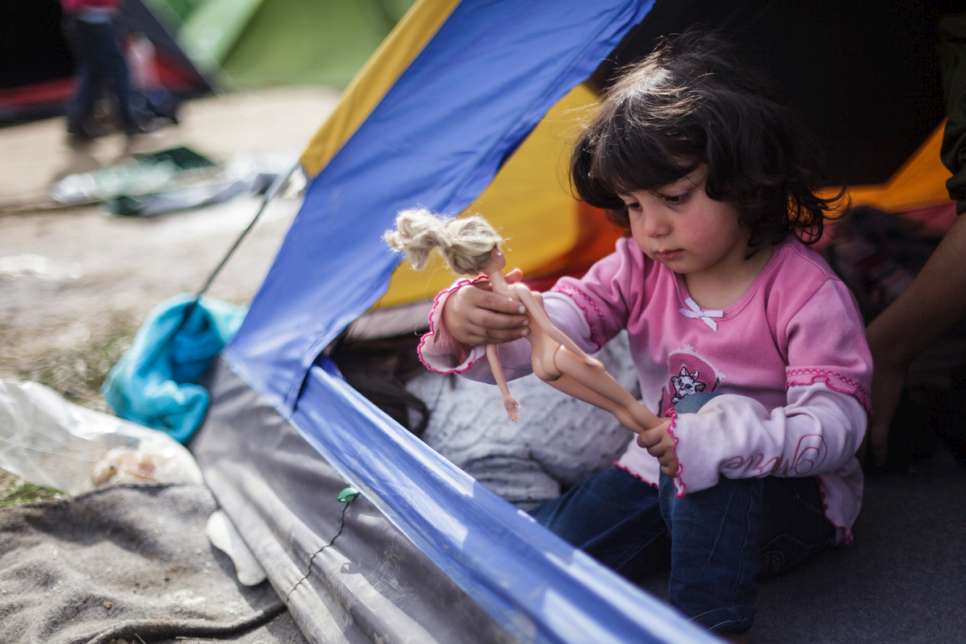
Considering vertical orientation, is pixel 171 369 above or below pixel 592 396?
below

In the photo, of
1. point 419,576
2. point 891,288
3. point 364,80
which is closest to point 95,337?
point 364,80

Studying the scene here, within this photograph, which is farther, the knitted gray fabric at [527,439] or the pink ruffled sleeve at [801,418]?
the knitted gray fabric at [527,439]

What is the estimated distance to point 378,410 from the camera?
1.22 meters

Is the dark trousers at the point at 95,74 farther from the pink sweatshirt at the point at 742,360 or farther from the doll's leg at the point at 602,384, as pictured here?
the doll's leg at the point at 602,384

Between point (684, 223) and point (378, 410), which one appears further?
point (378, 410)

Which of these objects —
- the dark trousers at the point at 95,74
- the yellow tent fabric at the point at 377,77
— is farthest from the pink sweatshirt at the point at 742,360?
the dark trousers at the point at 95,74

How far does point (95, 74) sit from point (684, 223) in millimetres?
4431

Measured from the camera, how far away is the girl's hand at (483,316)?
962 millimetres

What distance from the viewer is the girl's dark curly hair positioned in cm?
100

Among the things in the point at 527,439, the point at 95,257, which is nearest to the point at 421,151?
the point at 527,439

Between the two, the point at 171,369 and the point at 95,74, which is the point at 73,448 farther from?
the point at 95,74

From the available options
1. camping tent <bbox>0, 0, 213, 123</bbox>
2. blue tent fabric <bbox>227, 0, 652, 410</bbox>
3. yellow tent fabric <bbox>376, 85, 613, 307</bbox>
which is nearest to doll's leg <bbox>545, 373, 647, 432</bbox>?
blue tent fabric <bbox>227, 0, 652, 410</bbox>

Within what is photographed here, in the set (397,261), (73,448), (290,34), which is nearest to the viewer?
(397,261)

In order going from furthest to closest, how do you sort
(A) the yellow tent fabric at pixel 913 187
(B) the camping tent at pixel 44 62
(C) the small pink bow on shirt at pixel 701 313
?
(B) the camping tent at pixel 44 62, (A) the yellow tent fabric at pixel 913 187, (C) the small pink bow on shirt at pixel 701 313
